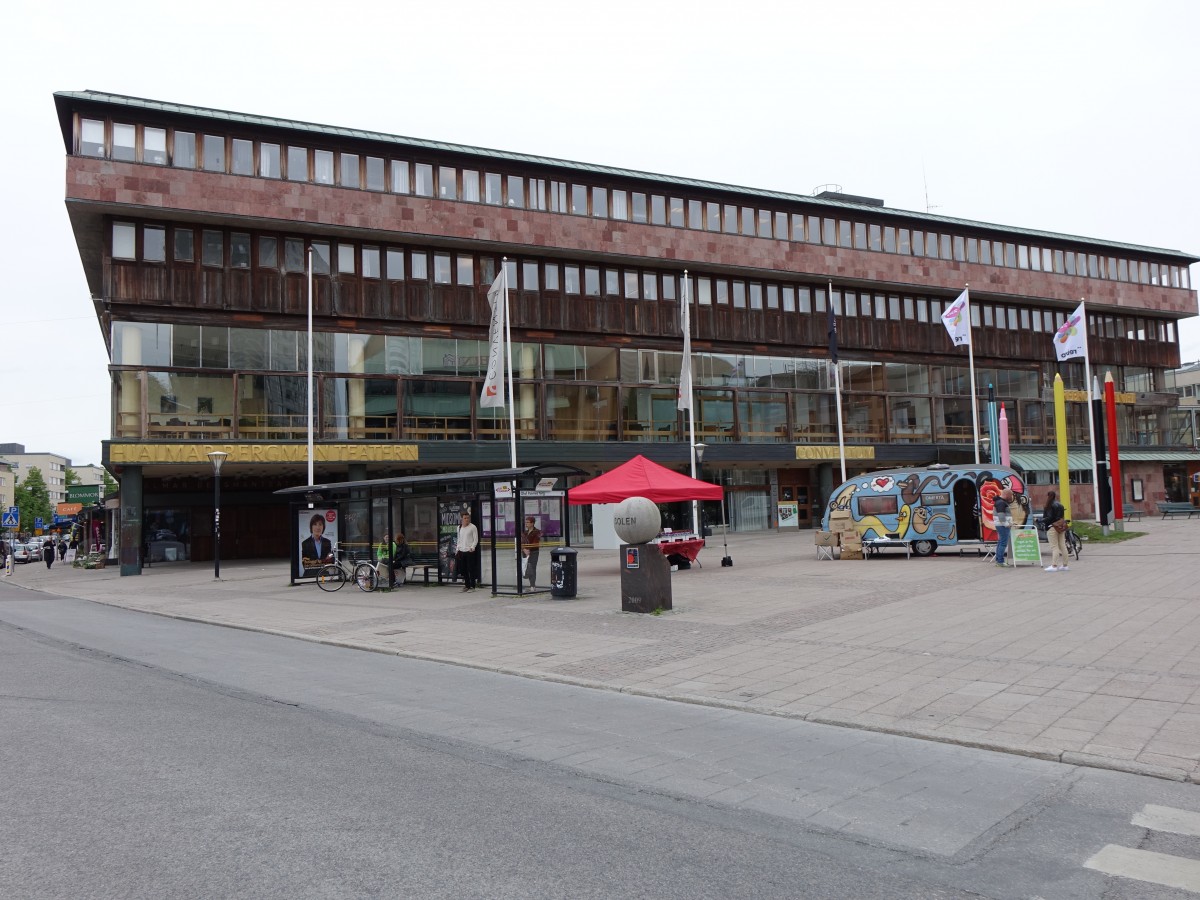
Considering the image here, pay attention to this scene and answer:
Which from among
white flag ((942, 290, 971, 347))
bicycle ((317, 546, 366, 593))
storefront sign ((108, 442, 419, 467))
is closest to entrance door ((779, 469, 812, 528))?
white flag ((942, 290, 971, 347))

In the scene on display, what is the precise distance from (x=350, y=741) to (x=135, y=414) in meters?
31.6

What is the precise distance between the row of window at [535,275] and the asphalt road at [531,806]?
30510mm

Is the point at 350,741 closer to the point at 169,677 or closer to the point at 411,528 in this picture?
the point at 169,677

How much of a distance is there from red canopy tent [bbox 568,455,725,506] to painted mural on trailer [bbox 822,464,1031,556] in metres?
5.01

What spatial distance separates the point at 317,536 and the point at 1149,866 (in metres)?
23.0

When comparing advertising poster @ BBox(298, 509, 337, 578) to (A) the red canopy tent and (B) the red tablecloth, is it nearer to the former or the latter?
(A) the red canopy tent

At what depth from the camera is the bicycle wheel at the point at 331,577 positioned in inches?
957

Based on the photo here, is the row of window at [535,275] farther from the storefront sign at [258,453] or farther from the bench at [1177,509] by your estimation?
the bench at [1177,509]

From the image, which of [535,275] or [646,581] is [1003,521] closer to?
[646,581]

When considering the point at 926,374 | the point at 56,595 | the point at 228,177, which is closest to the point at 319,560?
the point at 56,595

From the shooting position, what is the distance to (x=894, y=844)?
4.91 m

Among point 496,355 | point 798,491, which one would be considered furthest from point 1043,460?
point 496,355

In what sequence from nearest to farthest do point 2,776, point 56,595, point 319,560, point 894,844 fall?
point 894,844, point 2,776, point 319,560, point 56,595

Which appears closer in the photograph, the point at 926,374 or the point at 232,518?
the point at 232,518
